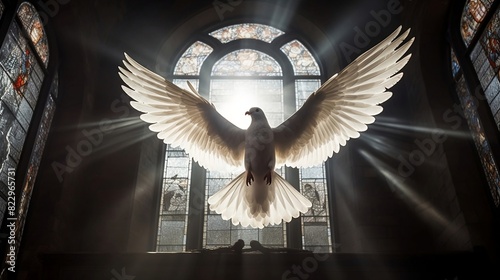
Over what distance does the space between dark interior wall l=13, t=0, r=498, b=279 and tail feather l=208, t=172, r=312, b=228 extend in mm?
1188

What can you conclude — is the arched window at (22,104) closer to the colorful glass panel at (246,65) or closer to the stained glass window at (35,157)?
the stained glass window at (35,157)

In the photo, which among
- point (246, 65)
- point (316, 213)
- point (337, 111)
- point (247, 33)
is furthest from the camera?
point (247, 33)

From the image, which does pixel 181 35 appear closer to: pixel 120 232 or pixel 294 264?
pixel 120 232

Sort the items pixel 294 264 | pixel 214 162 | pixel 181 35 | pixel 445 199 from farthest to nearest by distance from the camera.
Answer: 1. pixel 181 35
2. pixel 445 199
3. pixel 214 162
4. pixel 294 264

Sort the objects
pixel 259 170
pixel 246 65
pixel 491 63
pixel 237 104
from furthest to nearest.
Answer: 1. pixel 246 65
2. pixel 237 104
3. pixel 491 63
4. pixel 259 170

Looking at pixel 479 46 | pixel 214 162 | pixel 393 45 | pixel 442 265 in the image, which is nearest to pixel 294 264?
pixel 442 265

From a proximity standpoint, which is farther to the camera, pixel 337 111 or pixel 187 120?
pixel 187 120

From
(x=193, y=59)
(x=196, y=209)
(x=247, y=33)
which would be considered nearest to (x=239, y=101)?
(x=193, y=59)

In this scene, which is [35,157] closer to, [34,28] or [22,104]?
[22,104]

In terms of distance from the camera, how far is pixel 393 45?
124 inches

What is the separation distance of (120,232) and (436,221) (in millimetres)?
2869

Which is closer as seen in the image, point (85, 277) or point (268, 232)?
point (85, 277)

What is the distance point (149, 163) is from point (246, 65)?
1802mm

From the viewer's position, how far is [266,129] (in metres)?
3.42
